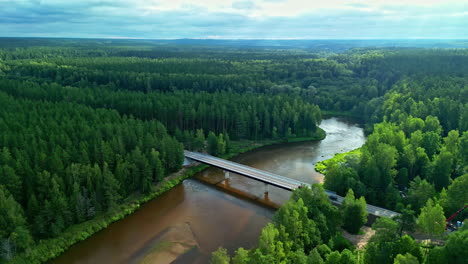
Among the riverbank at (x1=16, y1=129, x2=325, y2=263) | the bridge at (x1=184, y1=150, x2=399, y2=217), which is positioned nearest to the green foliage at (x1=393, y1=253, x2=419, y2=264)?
the bridge at (x1=184, y1=150, x2=399, y2=217)

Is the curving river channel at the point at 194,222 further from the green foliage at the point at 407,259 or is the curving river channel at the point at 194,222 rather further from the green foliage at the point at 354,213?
the green foliage at the point at 407,259

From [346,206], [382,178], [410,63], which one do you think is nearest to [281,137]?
[382,178]

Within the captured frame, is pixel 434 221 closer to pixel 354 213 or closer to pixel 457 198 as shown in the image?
pixel 354 213

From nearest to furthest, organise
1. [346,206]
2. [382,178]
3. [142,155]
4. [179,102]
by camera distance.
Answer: [346,206]
[382,178]
[142,155]
[179,102]

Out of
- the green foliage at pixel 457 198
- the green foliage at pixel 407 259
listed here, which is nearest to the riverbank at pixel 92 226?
the green foliage at pixel 407 259

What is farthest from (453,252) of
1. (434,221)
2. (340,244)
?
(340,244)

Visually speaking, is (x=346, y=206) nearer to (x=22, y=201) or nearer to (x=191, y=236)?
(x=191, y=236)
